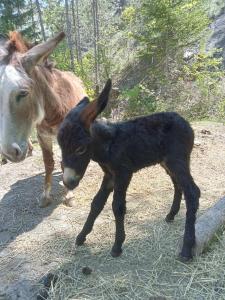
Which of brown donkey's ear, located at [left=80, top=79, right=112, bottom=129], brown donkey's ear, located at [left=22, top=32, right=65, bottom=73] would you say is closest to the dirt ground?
brown donkey's ear, located at [left=80, top=79, right=112, bottom=129]

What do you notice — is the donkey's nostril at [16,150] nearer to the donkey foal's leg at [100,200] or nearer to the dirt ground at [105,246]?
the donkey foal's leg at [100,200]

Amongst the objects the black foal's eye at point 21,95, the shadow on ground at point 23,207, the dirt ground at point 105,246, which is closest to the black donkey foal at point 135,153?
the dirt ground at point 105,246

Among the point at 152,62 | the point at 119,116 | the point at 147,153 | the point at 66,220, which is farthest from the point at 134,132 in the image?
the point at 152,62

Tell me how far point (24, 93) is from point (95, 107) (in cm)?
94

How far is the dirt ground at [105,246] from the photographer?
2.84 m

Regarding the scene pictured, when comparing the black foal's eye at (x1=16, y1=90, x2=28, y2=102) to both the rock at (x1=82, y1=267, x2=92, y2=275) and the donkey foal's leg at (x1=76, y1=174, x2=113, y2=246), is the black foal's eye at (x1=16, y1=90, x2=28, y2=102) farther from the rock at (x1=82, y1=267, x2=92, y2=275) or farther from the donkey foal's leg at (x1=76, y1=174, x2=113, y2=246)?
the rock at (x1=82, y1=267, x2=92, y2=275)

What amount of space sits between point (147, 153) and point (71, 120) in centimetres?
70

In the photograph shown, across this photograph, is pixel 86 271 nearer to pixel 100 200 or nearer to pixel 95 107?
pixel 100 200

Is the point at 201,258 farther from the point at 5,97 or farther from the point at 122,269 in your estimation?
the point at 5,97

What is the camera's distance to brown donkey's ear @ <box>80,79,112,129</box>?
2.60 metres

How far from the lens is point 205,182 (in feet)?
15.4

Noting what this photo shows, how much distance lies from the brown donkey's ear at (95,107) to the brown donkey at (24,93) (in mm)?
855

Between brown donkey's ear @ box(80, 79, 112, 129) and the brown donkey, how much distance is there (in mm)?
855

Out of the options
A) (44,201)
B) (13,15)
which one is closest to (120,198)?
(44,201)
